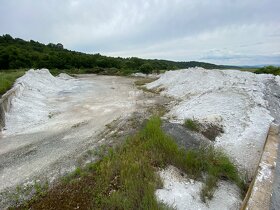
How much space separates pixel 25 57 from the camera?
36.8 metres

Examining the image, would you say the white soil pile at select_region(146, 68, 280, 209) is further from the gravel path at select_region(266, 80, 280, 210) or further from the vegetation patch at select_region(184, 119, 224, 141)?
the gravel path at select_region(266, 80, 280, 210)

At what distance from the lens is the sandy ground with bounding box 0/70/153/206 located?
5.30 metres

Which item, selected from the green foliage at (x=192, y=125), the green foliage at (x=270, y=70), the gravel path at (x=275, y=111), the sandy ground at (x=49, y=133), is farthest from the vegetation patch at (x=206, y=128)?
the green foliage at (x=270, y=70)

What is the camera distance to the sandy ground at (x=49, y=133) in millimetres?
5305

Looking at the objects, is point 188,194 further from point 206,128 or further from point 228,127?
point 228,127

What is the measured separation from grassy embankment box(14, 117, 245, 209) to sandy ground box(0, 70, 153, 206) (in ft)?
2.67

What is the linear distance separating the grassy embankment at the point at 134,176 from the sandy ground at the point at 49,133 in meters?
0.81

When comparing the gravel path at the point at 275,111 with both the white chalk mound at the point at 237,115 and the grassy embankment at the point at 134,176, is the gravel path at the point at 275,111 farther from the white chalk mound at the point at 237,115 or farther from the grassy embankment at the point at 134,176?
the grassy embankment at the point at 134,176

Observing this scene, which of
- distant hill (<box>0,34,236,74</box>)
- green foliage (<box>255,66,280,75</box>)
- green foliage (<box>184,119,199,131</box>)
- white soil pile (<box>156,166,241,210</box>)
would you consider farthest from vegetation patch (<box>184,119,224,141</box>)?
distant hill (<box>0,34,236,74</box>)

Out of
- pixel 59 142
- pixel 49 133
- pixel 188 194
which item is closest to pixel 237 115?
pixel 188 194

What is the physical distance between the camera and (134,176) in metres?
4.39

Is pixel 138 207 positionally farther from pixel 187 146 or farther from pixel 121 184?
pixel 187 146

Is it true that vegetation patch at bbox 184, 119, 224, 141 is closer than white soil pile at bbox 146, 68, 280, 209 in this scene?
No

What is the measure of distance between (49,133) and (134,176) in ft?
14.5
